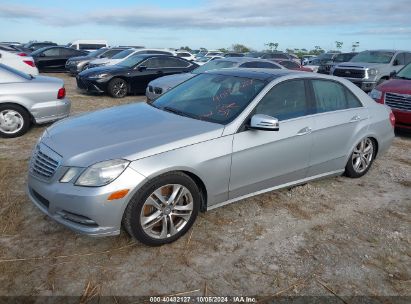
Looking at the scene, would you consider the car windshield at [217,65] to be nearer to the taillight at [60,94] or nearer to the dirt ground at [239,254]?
the taillight at [60,94]

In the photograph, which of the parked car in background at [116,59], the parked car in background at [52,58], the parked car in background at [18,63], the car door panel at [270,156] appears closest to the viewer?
the car door panel at [270,156]

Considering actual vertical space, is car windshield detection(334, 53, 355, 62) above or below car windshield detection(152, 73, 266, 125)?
Answer: above

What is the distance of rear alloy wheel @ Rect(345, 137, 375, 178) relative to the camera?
5.11 meters

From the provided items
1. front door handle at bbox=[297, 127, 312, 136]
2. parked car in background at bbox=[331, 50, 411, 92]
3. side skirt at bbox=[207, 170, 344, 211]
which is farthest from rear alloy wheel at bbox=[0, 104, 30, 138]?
parked car in background at bbox=[331, 50, 411, 92]

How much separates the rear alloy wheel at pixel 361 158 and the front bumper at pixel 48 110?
5275mm

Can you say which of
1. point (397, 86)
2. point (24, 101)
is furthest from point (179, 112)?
point (397, 86)

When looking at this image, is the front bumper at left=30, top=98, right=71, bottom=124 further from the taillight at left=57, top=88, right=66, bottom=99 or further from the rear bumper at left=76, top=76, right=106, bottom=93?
the rear bumper at left=76, top=76, right=106, bottom=93

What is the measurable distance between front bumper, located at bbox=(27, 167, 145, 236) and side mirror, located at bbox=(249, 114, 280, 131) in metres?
1.25

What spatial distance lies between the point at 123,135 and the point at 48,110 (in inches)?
166

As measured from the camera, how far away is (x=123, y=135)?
3.45 m

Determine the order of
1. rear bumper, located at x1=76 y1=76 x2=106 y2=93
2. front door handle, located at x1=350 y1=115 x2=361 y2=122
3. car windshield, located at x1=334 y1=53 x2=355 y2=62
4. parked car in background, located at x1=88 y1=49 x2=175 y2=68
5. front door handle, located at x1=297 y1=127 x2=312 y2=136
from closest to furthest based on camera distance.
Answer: front door handle, located at x1=297 y1=127 x2=312 y2=136 < front door handle, located at x1=350 y1=115 x2=361 y2=122 < rear bumper, located at x1=76 y1=76 x2=106 y2=93 < parked car in background, located at x1=88 y1=49 x2=175 y2=68 < car windshield, located at x1=334 y1=53 x2=355 y2=62

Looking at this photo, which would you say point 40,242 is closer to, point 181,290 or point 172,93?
point 181,290

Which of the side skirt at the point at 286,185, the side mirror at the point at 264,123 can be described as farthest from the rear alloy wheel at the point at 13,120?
the side mirror at the point at 264,123

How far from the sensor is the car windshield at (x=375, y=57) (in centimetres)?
1425
